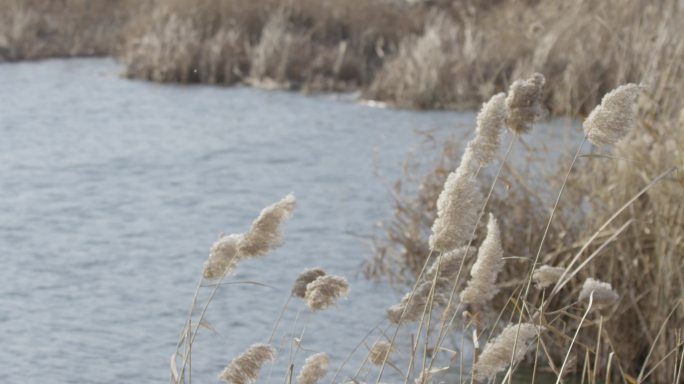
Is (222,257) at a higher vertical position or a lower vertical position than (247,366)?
higher

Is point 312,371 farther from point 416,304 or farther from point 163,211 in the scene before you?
point 163,211

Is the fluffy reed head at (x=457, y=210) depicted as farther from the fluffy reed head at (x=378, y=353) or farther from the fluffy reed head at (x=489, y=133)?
the fluffy reed head at (x=378, y=353)

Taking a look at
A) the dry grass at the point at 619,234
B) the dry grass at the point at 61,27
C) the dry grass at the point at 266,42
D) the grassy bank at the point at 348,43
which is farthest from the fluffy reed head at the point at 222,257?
the dry grass at the point at 61,27

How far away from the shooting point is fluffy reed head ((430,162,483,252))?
2.39 meters

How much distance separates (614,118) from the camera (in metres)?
2.52

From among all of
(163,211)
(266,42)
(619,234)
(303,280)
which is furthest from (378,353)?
(266,42)

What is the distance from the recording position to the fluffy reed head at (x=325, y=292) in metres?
2.62

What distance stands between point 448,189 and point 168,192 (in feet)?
22.8

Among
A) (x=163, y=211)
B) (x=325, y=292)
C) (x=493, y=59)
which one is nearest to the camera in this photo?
(x=325, y=292)

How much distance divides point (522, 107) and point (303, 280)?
55 cm

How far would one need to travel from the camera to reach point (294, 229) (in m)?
8.34

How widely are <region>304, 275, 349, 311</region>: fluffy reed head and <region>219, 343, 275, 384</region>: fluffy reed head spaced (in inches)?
4.8

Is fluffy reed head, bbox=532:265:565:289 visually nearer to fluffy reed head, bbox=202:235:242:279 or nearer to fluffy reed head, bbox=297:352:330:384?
fluffy reed head, bbox=297:352:330:384

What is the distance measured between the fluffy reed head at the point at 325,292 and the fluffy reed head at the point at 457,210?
0.28m
